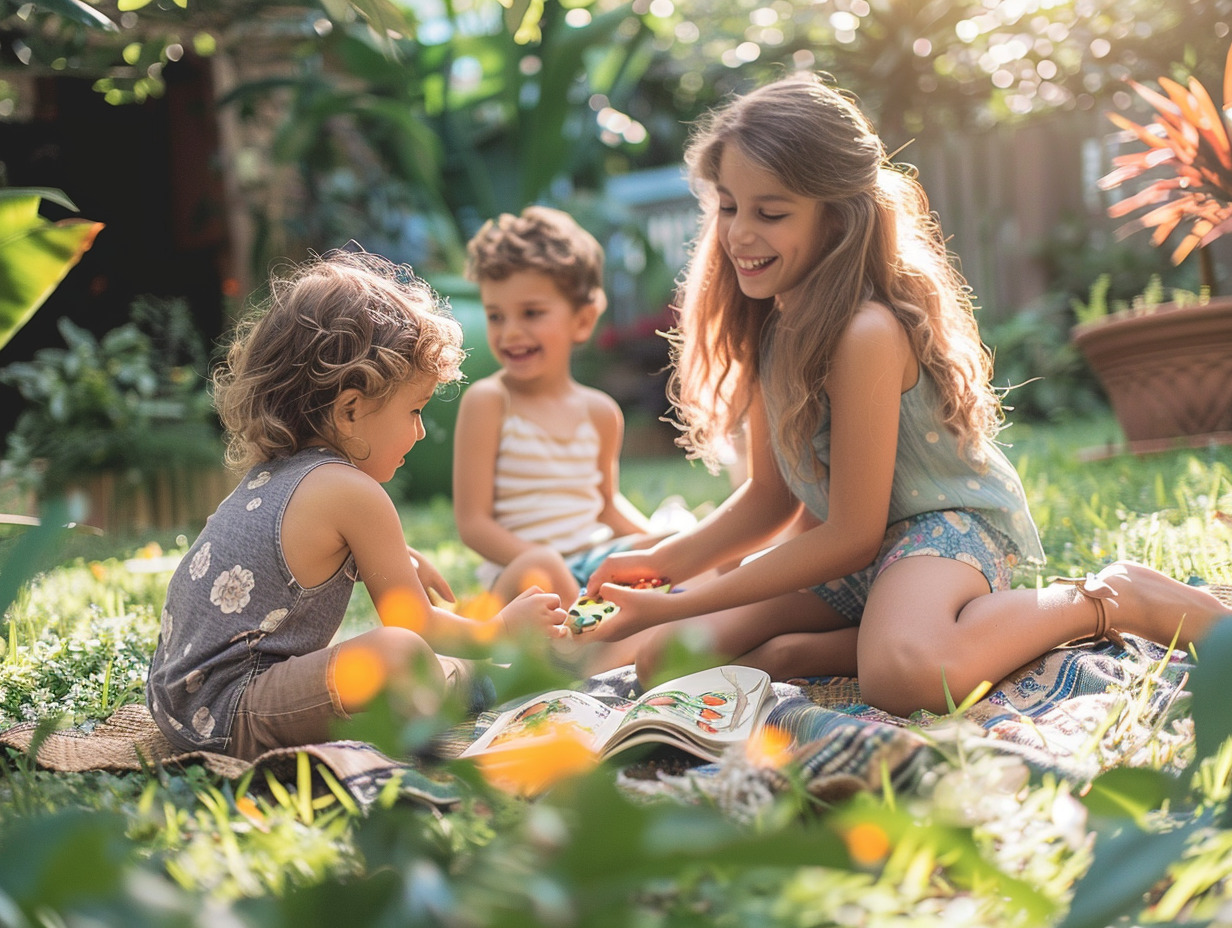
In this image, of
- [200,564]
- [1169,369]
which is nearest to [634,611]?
[200,564]

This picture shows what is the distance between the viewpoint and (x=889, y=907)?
784mm

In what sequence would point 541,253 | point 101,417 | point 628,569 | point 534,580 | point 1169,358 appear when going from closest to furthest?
1. point 628,569
2. point 534,580
3. point 541,253
4. point 1169,358
5. point 101,417

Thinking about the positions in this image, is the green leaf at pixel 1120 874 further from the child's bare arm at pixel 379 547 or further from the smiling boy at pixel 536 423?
the smiling boy at pixel 536 423

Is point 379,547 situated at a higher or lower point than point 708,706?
higher

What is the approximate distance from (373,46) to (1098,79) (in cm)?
478

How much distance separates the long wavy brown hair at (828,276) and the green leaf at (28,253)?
115 cm

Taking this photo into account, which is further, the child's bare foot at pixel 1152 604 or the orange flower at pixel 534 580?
the orange flower at pixel 534 580

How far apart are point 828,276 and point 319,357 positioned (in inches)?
35.3

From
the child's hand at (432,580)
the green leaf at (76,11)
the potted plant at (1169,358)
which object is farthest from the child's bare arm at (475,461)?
the potted plant at (1169,358)

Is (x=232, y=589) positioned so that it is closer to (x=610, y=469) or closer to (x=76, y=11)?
(x=76, y=11)

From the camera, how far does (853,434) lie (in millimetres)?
1828

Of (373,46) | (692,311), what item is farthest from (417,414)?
(373,46)

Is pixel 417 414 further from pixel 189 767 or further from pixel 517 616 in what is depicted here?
pixel 189 767

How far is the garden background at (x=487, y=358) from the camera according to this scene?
2.10ft
